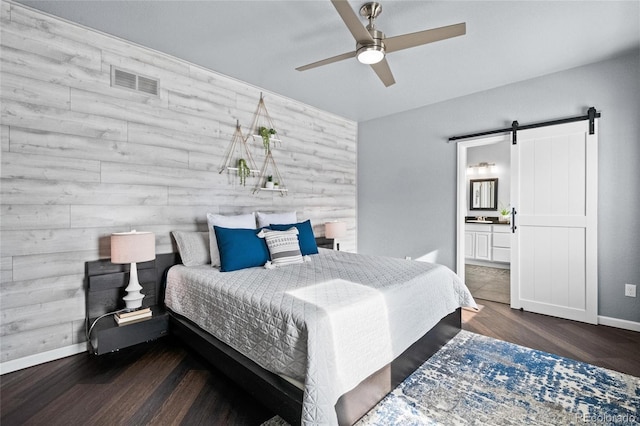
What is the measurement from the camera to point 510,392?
198cm

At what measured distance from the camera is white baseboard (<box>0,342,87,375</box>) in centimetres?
228

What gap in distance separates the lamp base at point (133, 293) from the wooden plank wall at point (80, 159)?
0.34 m

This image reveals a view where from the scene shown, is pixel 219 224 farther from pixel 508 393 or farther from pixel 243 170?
pixel 508 393

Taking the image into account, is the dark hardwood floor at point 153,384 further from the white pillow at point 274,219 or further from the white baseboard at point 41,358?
the white pillow at point 274,219

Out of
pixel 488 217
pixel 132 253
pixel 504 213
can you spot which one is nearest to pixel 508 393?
pixel 132 253

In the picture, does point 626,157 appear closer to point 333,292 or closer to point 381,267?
point 381,267

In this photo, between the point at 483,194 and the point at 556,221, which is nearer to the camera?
the point at 556,221

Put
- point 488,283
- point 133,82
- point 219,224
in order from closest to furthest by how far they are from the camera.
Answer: point 133,82, point 219,224, point 488,283

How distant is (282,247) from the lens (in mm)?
2914

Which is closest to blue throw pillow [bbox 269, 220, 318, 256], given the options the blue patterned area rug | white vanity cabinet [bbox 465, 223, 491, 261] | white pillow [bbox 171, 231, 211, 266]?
white pillow [bbox 171, 231, 211, 266]

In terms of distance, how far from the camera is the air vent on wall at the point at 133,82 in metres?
2.77

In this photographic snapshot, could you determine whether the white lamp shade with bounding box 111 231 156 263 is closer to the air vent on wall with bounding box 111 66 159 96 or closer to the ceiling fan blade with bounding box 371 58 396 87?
the air vent on wall with bounding box 111 66 159 96

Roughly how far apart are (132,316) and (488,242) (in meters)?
5.80

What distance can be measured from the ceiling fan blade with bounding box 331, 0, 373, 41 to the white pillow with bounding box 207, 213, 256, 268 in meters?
2.02
